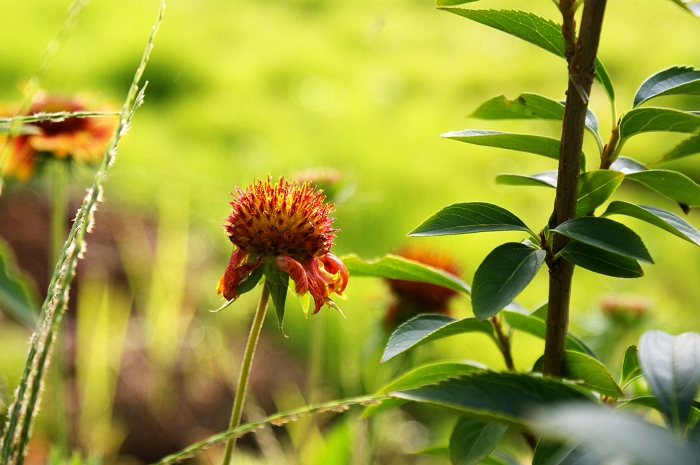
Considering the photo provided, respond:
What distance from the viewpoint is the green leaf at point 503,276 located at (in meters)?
0.28

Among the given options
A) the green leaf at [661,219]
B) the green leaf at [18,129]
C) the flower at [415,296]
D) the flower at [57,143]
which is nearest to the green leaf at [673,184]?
the green leaf at [661,219]

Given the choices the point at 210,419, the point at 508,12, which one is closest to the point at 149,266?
the point at 210,419

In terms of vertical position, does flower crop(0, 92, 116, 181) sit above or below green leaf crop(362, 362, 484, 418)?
above

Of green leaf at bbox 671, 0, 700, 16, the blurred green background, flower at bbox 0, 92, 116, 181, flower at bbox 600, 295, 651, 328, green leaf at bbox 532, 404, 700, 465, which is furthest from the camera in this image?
the blurred green background

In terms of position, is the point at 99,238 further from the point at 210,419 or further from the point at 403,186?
the point at 403,186

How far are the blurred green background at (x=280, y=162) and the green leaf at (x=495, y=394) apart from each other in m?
0.26

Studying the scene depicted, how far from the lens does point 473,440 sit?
0.32 m

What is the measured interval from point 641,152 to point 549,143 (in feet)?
6.81

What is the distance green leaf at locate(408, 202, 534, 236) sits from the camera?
32 cm

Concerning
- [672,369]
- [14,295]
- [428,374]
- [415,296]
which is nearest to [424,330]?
[428,374]

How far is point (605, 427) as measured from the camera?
0.15 meters

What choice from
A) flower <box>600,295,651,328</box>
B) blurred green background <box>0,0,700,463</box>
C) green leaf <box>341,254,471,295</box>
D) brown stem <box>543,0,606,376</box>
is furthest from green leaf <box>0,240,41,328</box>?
flower <box>600,295,651,328</box>

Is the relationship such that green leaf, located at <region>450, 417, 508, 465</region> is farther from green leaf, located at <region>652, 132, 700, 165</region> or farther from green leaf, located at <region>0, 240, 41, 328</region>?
green leaf, located at <region>0, 240, 41, 328</region>

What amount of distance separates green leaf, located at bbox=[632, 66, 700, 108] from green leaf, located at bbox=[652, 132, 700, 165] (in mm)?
21
